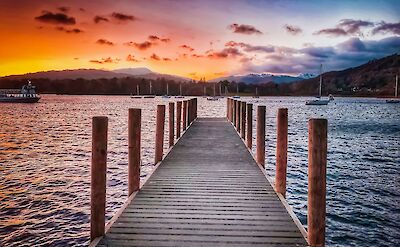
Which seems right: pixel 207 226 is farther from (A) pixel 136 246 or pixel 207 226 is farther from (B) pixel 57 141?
(B) pixel 57 141

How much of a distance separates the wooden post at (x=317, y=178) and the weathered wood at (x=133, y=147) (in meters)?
3.56

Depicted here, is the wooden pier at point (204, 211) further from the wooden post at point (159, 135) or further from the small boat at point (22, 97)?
the small boat at point (22, 97)

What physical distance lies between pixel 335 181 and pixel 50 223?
440 inches

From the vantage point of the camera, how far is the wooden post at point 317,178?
489cm

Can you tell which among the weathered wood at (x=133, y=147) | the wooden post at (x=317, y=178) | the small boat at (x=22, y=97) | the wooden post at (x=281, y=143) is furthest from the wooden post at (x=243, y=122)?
the small boat at (x=22, y=97)

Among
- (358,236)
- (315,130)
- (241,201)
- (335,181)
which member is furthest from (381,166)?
(315,130)

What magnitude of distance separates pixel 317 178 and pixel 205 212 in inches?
76.6

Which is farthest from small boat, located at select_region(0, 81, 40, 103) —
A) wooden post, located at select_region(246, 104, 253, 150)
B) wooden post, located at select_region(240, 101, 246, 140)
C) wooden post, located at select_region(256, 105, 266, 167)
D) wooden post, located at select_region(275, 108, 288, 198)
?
wooden post, located at select_region(275, 108, 288, 198)

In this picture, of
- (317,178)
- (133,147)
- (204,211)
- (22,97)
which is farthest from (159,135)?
(22,97)

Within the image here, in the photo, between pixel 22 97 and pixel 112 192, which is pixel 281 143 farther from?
pixel 22 97

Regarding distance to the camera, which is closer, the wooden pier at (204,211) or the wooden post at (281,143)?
the wooden pier at (204,211)

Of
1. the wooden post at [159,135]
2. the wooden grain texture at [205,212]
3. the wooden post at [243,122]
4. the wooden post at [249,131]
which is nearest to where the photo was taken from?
the wooden grain texture at [205,212]

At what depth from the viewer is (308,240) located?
5020 millimetres

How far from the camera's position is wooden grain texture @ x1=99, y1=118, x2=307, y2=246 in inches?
199
